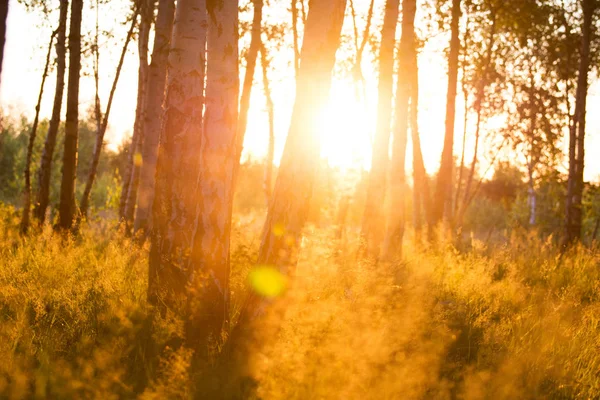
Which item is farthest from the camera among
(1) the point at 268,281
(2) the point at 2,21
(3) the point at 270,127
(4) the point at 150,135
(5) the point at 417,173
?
(3) the point at 270,127

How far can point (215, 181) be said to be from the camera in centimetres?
416

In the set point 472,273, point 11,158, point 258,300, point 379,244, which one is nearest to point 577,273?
point 472,273

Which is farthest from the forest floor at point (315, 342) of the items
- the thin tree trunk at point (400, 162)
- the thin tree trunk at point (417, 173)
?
the thin tree trunk at point (417, 173)

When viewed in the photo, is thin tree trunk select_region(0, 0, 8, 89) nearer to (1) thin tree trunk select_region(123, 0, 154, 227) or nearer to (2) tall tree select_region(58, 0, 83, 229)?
(2) tall tree select_region(58, 0, 83, 229)

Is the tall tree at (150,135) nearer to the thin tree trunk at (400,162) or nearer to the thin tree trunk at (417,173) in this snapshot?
the thin tree trunk at (400,162)

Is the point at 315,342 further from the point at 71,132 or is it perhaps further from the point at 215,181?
the point at 71,132

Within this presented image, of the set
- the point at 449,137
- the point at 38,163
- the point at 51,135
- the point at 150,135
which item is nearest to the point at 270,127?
the point at 449,137

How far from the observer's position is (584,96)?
13094 millimetres

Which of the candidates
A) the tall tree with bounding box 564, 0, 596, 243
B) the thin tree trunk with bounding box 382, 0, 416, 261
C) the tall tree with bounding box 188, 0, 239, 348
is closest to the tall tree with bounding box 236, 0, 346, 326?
the tall tree with bounding box 188, 0, 239, 348

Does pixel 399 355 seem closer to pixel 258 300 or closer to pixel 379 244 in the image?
pixel 258 300

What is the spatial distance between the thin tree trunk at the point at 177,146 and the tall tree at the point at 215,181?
0.35 m

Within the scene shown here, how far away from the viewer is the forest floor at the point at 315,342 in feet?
11.3

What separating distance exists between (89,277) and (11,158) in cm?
4064

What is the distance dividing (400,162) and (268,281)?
5953 mm
